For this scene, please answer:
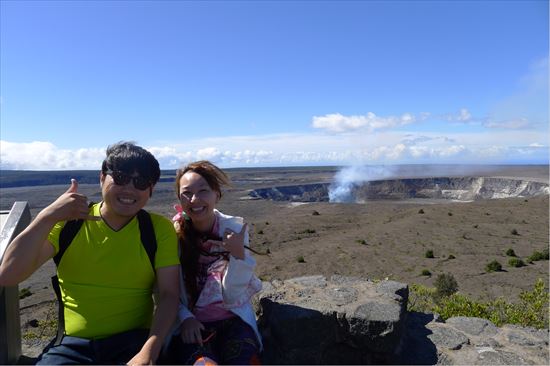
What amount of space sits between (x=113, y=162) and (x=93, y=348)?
1111mm

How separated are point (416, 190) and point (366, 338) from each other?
78639mm

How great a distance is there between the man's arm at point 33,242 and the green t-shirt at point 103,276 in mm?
168

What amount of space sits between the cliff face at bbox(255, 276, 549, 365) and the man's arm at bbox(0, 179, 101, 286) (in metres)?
1.90

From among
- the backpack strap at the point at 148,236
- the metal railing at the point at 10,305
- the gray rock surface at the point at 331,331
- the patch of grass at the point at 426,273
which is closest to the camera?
the backpack strap at the point at 148,236

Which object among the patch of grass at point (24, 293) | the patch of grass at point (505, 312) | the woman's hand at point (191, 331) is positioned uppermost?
the woman's hand at point (191, 331)

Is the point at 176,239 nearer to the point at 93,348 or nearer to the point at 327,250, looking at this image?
the point at 93,348

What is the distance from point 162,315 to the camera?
250cm

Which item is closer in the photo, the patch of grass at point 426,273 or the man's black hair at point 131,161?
the man's black hair at point 131,161

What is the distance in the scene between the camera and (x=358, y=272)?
17.8 meters

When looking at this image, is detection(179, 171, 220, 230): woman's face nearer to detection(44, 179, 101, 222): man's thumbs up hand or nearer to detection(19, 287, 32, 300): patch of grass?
detection(44, 179, 101, 222): man's thumbs up hand

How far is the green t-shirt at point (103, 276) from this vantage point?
253 cm

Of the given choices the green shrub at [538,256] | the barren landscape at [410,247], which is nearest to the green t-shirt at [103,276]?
the barren landscape at [410,247]

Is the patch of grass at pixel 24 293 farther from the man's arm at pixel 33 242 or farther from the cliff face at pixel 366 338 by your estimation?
the man's arm at pixel 33 242

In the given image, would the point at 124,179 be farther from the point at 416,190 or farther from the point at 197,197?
the point at 416,190
